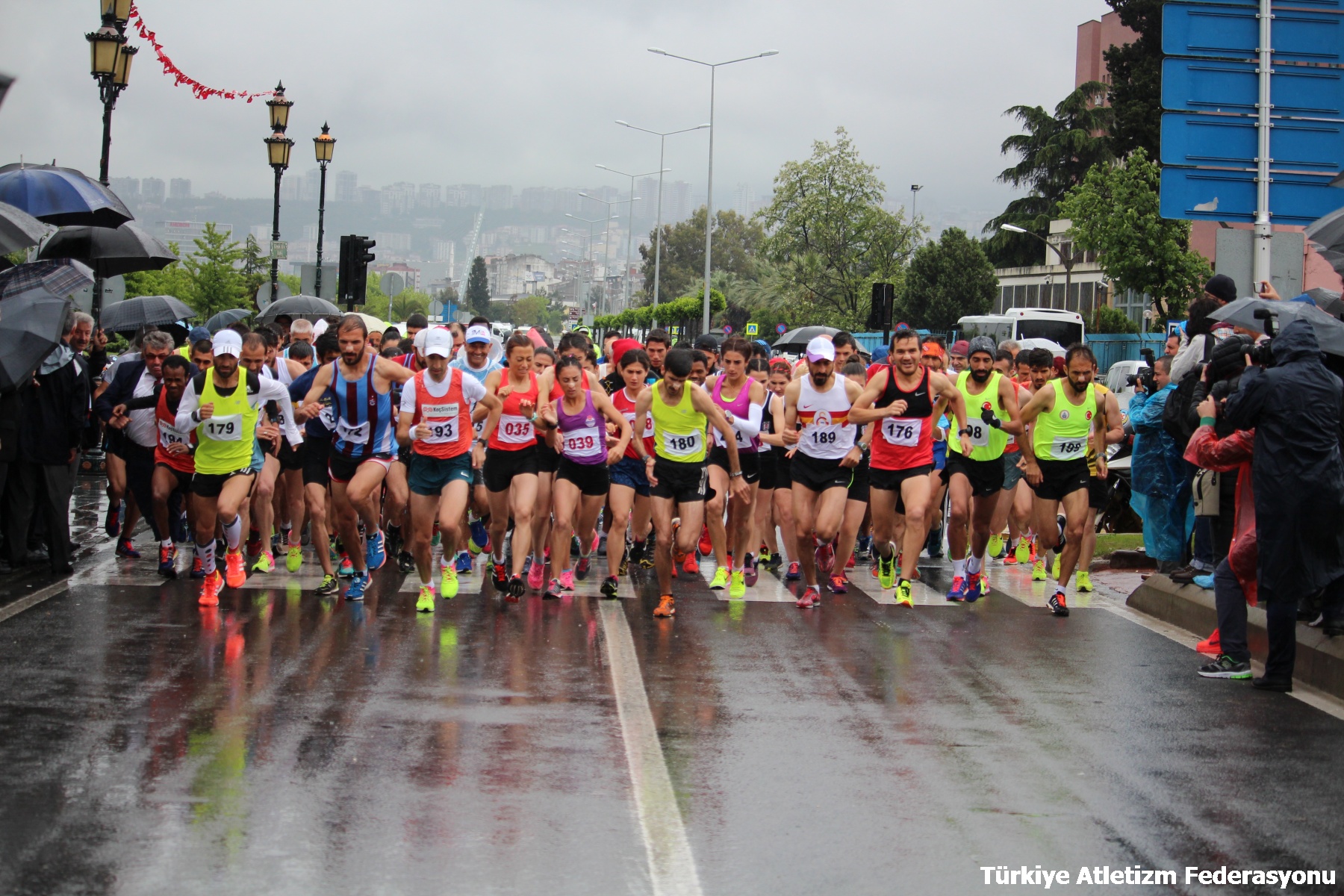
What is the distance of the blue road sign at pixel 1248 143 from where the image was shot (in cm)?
1359

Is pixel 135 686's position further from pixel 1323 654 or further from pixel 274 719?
pixel 1323 654

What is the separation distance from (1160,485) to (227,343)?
7472 mm

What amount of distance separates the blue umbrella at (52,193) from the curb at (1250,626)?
1005 centimetres

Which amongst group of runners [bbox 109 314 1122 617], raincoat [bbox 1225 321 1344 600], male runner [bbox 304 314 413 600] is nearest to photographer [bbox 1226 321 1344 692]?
raincoat [bbox 1225 321 1344 600]

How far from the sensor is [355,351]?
1054 cm

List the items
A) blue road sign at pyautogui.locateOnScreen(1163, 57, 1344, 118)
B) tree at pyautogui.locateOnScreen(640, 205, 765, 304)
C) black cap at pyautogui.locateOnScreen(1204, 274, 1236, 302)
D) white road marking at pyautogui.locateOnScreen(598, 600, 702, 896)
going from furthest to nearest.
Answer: tree at pyautogui.locateOnScreen(640, 205, 765, 304) → blue road sign at pyautogui.locateOnScreen(1163, 57, 1344, 118) → black cap at pyautogui.locateOnScreen(1204, 274, 1236, 302) → white road marking at pyautogui.locateOnScreen(598, 600, 702, 896)

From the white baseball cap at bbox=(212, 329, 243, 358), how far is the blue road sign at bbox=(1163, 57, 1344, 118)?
8885 millimetres

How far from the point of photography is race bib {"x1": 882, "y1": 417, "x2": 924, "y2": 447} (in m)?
11.1

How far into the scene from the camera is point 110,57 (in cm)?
1789

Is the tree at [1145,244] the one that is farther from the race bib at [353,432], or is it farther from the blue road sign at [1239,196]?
the race bib at [353,432]

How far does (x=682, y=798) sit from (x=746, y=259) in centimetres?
15656

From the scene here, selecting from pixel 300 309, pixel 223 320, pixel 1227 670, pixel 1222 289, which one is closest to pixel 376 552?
pixel 1227 670

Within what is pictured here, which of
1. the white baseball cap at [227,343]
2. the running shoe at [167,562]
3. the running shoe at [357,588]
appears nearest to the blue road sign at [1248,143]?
the running shoe at [357,588]

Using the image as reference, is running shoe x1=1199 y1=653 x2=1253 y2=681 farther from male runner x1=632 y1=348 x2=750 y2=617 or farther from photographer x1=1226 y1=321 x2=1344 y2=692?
male runner x1=632 y1=348 x2=750 y2=617
